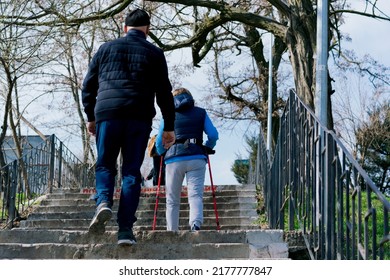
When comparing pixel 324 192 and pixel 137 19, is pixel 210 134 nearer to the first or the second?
pixel 137 19

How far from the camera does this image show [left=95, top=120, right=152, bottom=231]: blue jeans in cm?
664

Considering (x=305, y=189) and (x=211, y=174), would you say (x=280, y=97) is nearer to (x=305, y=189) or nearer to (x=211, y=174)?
(x=211, y=174)

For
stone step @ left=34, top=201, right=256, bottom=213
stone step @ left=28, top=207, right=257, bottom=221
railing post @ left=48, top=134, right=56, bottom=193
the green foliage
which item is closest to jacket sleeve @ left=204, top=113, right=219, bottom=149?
stone step @ left=28, top=207, right=257, bottom=221

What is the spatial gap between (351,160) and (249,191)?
7962 mm

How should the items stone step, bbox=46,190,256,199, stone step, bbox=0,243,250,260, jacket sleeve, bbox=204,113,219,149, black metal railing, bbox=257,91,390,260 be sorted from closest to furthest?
black metal railing, bbox=257,91,390,260 → stone step, bbox=0,243,250,260 → jacket sleeve, bbox=204,113,219,149 → stone step, bbox=46,190,256,199

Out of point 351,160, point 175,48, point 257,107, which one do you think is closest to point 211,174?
point 351,160

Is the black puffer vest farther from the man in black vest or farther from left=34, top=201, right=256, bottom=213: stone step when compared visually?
left=34, top=201, right=256, bottom=213: stone step

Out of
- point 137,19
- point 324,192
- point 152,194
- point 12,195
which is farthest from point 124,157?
point 152,194

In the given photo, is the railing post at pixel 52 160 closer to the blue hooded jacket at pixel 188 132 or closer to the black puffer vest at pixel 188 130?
the blue hooded jacket at pixel 188 132

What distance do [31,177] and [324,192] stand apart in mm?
9031

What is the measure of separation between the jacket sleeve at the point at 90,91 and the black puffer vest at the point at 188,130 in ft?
6.11

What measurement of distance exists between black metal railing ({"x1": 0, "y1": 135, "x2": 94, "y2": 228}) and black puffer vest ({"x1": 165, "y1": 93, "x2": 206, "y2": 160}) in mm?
3848

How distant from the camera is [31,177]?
575 inches

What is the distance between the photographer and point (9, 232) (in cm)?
750
